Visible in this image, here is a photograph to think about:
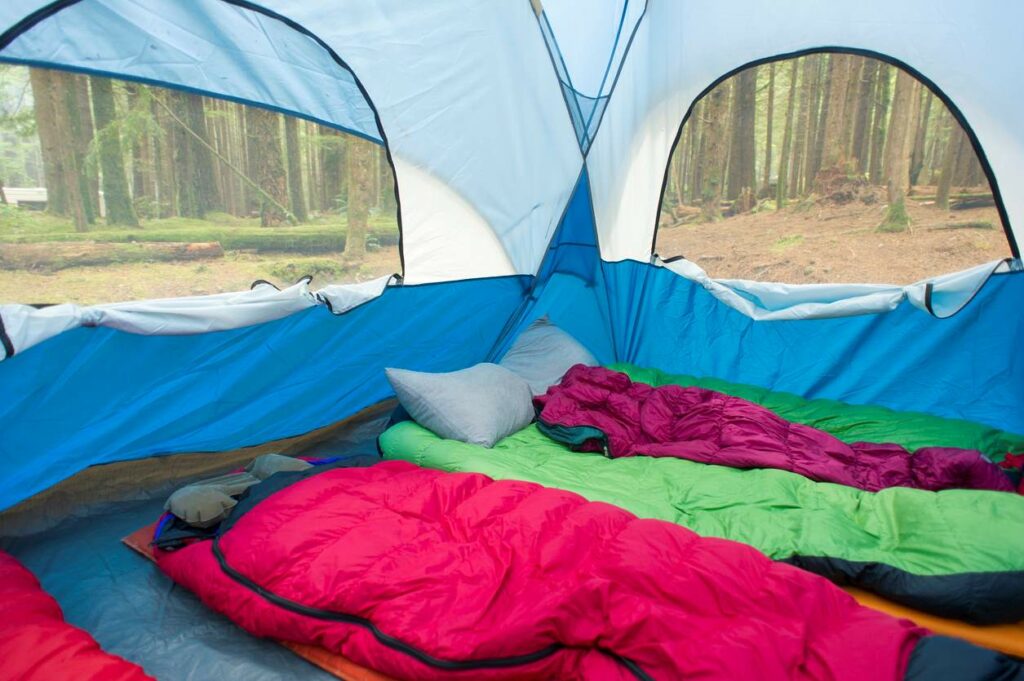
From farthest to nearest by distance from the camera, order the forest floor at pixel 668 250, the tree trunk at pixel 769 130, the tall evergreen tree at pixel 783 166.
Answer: the tall evergreen tree at pixel 783 166, the tree trunk at pixel 769 130, the forest floor at pixel 668 250

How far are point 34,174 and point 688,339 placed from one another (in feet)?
8.39

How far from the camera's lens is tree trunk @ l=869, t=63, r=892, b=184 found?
2566 millimetres

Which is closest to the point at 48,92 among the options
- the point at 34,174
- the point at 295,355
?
the point at 34,174

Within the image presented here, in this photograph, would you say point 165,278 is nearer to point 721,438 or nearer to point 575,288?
point 721,438

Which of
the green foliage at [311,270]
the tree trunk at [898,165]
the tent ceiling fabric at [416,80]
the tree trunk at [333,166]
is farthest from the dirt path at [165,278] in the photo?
the tree trunk at [898,165]

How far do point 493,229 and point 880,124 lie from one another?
1.95 meters

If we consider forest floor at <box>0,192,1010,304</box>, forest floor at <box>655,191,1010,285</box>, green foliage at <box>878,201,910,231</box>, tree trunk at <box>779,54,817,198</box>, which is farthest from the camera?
green foliage at <box>878,201,910,231</box>

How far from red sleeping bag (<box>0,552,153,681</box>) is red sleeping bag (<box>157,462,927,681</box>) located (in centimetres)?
29

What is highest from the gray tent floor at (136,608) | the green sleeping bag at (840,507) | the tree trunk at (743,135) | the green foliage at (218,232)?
the tree trunk at (743,135)

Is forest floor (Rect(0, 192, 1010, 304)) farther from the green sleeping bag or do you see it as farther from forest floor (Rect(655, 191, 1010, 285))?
the green sleeping bag

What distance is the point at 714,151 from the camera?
3.26 metres

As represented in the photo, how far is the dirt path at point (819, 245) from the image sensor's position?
2936mm

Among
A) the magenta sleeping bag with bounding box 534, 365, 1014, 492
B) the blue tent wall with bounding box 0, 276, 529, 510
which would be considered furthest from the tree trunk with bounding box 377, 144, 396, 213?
the magenta sleeping bag with bounding box 534, 365, 1014, 492

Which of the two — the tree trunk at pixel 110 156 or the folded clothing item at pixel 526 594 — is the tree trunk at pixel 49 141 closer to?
the tree trunk at pixel 110 156
